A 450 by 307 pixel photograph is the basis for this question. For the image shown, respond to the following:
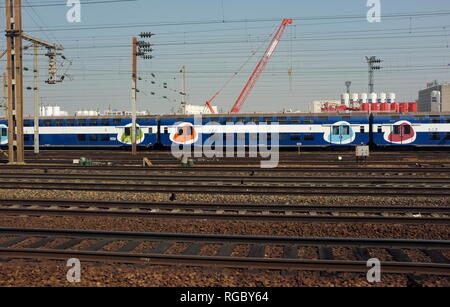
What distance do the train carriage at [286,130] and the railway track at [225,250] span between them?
29.6m

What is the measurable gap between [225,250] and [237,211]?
4.21m

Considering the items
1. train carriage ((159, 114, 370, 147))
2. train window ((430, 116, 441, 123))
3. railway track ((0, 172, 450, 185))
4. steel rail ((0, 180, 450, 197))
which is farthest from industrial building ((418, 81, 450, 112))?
steel rail ((0, 180, 450, 197))

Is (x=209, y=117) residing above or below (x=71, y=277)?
above

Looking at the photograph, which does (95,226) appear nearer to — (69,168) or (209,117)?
(69,168)

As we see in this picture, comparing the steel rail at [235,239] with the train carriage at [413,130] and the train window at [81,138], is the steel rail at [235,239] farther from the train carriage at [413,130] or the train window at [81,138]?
the train window at [81,138]

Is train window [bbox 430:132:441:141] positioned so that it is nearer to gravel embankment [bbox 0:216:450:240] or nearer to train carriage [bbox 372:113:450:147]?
train carriage [bbox 372:113:450:147]

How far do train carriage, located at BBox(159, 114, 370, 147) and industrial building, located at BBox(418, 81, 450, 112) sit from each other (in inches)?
3124

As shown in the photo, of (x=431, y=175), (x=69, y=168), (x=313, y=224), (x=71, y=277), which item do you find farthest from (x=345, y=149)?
(x=71, y=277)

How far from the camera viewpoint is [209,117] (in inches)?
1606

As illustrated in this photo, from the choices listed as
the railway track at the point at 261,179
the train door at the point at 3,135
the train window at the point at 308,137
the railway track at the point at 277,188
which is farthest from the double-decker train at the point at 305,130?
the railway track at the point at 277,188

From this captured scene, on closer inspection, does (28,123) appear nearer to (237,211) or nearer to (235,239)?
(237,211)

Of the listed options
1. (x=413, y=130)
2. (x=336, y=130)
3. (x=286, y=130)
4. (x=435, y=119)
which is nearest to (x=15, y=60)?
(x=286, y=130)

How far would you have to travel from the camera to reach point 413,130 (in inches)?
1534
